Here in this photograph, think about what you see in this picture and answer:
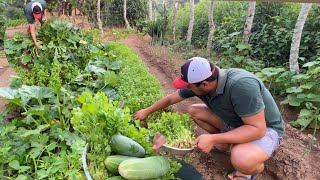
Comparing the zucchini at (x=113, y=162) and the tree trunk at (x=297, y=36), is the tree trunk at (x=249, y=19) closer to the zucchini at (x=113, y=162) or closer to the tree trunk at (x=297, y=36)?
the tree trunk at (x=297, y=36)

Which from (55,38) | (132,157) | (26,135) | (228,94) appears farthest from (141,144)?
(55,38)

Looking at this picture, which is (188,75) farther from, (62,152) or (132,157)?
(62,152)

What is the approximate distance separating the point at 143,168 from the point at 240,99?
1.11 metres

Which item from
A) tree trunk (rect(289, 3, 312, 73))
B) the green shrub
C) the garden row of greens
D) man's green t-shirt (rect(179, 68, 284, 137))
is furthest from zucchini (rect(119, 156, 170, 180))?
tree trunk (rect(289, 3, 312, 73))

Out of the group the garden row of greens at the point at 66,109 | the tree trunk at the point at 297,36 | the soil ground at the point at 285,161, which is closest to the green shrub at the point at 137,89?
the garden row of greens at the point at 66,109

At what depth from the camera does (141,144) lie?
8.21 ft

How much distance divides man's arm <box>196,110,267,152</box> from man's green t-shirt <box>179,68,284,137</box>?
0.27 ft

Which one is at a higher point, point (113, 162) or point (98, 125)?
point (98, 125)

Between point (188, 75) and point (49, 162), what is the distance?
192 centimetres

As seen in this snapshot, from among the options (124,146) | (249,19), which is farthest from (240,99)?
(249,19)

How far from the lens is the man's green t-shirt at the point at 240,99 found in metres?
2.52

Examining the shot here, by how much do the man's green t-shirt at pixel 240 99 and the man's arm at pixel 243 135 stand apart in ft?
0.27

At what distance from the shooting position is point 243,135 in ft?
8.57

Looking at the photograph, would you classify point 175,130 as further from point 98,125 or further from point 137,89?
point 137,89
